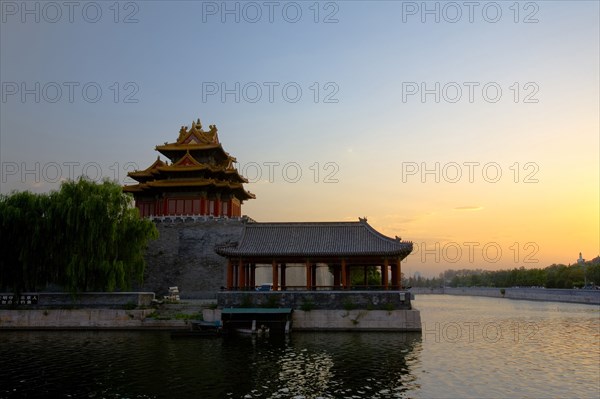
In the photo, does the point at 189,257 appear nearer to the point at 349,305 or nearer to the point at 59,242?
the point at 59,242

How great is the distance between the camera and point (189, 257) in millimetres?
47000

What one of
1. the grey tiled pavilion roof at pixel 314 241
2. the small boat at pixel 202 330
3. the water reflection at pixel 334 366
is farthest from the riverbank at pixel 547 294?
the small boat at pixel 202 330

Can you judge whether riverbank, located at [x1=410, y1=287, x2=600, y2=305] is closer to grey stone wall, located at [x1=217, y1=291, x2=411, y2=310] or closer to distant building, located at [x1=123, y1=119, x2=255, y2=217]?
grey stone wall, located at [x1=217, y1=291, x2=411, y2=310]

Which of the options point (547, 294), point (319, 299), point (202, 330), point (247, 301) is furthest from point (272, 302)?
point (547, 294)

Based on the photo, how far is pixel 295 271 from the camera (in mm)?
56156

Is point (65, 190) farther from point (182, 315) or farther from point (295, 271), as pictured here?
point (295, 271)

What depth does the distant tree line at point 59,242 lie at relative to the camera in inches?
1401

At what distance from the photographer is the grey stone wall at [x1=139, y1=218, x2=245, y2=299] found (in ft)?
150

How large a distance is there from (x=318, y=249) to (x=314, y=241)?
4.61ft

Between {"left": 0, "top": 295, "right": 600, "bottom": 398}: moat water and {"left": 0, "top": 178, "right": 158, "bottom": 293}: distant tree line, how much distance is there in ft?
15.1

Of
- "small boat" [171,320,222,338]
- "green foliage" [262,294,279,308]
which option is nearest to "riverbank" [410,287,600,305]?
"green foliage" [262,294,279,308]

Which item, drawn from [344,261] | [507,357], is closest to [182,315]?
[344,261]

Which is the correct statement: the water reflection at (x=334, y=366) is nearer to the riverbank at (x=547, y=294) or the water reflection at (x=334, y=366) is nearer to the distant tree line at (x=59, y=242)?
the distant tree line at (x=59, y=242)

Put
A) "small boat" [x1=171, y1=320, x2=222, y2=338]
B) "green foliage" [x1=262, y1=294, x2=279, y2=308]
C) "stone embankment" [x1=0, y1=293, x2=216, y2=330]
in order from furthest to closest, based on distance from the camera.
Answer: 1. "stone embankment" [x1=0, y1=293, x2=216, y2=330]
2. "green foliage" [x1=262, y1=294, x2=279, y2=308]
3. "small boat" [x1=171, y1=320, x2=222, y2=338]
